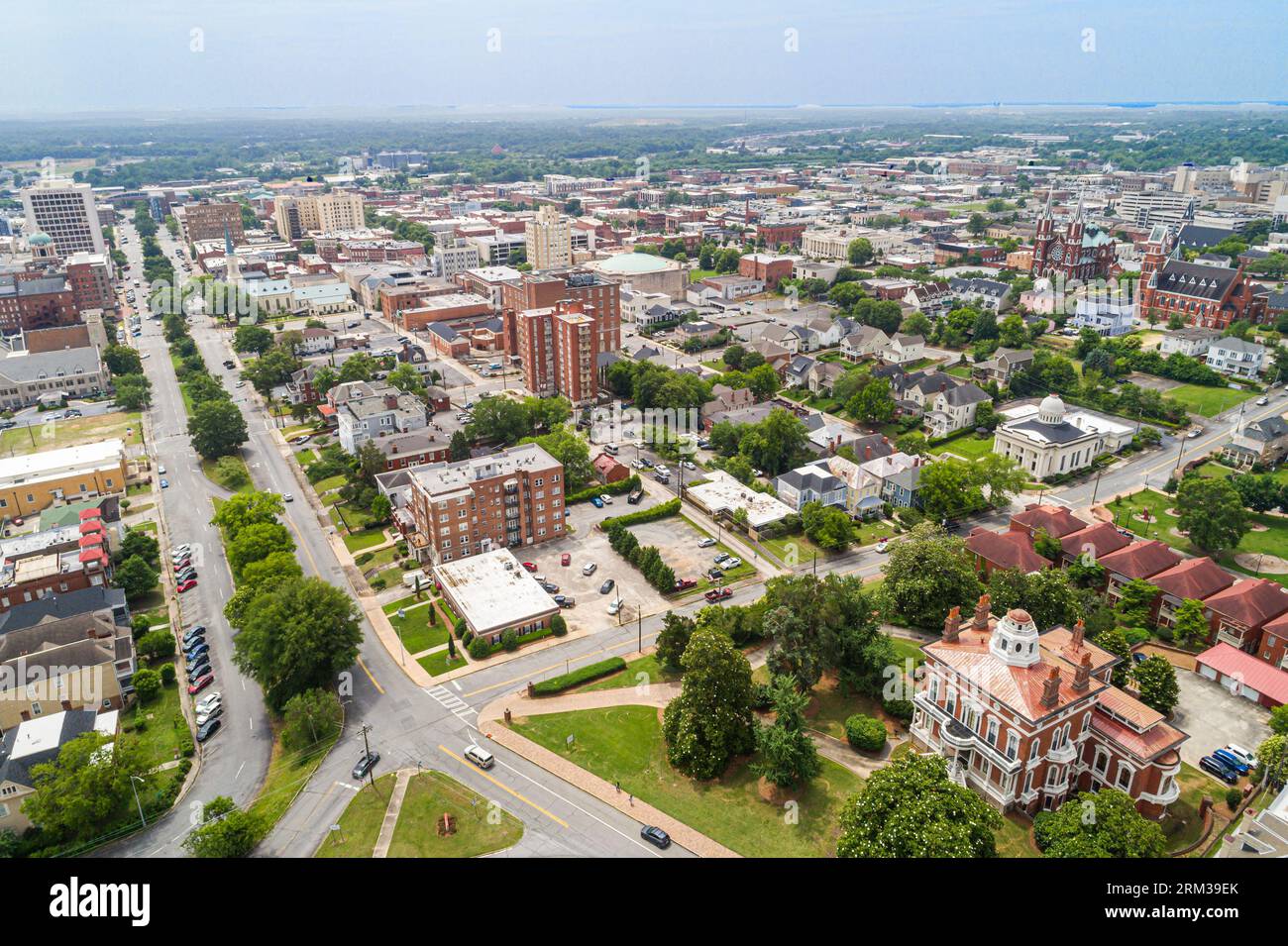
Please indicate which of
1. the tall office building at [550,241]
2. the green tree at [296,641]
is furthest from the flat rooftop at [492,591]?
the tall office building at [550,241]

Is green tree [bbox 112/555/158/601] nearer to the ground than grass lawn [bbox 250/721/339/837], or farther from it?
farther from it

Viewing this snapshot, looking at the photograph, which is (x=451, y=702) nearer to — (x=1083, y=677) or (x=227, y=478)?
(x=1083, y=677)

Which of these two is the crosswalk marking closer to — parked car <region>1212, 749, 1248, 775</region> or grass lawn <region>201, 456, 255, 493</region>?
grass lawn <region>201, 456, 255, 493</region>

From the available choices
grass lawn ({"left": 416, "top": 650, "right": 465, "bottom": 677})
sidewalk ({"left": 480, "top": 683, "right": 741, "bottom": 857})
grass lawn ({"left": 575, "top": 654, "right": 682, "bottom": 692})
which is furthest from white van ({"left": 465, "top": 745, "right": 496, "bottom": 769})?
grass lawn ({"left": 416, "top": 650, "right": 465, "bottom": 677})

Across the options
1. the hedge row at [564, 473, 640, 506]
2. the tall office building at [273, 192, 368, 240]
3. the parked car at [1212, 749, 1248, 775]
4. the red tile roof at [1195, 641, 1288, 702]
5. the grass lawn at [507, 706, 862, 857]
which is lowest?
the grass lawn at [507, 706, 862, 857]

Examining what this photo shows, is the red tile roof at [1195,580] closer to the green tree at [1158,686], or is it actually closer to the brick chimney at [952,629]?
the green tree at [1158,686]

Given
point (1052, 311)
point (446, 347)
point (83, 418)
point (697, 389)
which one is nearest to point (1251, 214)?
point (1052, 311)
